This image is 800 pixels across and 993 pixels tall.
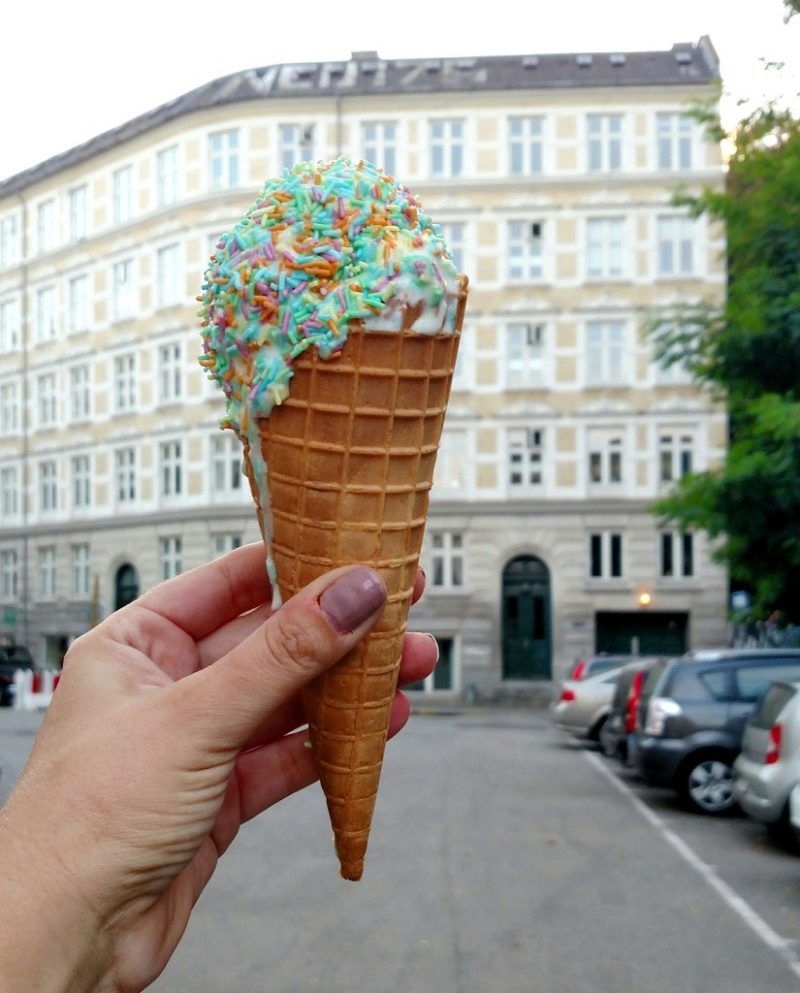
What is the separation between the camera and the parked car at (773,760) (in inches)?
453

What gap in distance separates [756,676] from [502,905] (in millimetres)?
7029

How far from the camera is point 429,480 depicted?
318cm

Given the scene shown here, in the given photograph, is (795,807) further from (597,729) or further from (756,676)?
(597,729)

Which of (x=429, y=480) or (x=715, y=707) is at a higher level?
(x=429, y=480)

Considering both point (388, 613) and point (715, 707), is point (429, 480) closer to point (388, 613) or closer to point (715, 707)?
point (388, 613)

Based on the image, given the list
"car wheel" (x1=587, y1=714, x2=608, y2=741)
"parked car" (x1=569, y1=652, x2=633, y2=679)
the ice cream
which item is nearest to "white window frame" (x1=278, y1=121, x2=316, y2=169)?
"parked car" (x1=569, y1=652, x2=633, y2=679)

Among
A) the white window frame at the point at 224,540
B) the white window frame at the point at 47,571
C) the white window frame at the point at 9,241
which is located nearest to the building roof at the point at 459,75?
the white window frame at the point at 9,241

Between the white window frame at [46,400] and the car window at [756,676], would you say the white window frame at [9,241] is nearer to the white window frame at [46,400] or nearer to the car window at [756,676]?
the white window frame at [46,400]

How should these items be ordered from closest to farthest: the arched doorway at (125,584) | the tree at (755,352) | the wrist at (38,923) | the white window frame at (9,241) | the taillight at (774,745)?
1. the wrist at (38,923)
2. the taillight at (774,745)
3. the tree at (755,352)
4. the arched doorway at (125,584)
5. the white window frame at (9,241)

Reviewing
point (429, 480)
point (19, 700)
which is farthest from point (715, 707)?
point (19, 700)

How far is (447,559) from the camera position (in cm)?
4184

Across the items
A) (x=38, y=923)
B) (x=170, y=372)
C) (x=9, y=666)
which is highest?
(x=170, y=372)

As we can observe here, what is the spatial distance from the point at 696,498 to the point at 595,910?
380 inches

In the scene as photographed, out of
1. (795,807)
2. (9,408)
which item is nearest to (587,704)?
(795,807)
